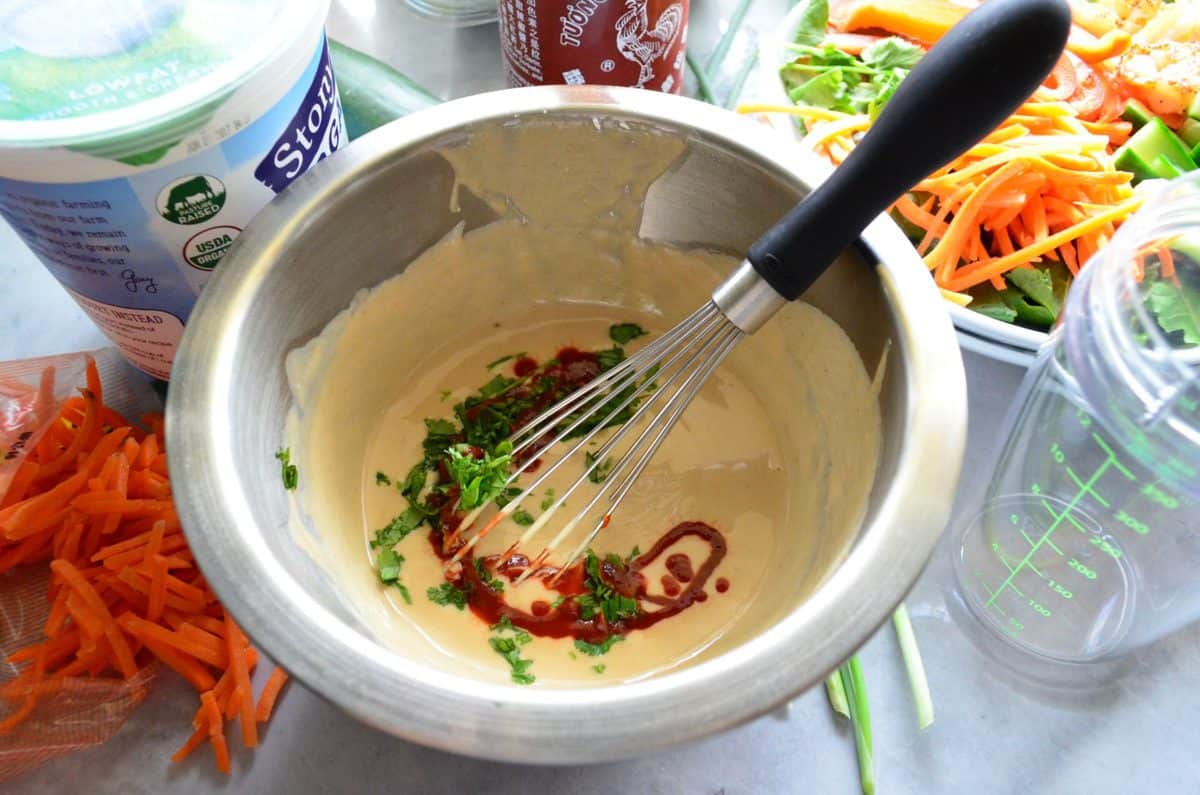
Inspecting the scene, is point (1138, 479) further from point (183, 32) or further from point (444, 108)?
point (183, 32)

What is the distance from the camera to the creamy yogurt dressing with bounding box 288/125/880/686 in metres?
0.67

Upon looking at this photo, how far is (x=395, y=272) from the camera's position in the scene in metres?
0.75

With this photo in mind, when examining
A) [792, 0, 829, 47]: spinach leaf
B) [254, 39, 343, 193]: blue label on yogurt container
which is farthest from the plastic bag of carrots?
[792, 0, 829, 47]: spinach leaf

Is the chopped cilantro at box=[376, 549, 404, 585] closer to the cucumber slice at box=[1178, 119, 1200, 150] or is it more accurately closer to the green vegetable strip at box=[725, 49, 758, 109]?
the green vegetable strip at box=[725, 49, 758, 109]

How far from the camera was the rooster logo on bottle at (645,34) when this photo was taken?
2.71 ft

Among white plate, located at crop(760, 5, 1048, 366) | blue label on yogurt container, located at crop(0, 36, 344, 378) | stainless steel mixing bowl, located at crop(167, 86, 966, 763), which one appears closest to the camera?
stainless steel mixing bowl, located at crop(167, 86, 966, 763)

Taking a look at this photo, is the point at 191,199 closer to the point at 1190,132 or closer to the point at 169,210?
the point at 169,210

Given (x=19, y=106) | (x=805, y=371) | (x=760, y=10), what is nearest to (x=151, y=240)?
(x=19, y=106)

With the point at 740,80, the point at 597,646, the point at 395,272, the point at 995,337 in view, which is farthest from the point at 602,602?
the point at 740,80

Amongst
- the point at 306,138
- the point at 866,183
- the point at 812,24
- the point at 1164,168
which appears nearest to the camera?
the point at 866,183

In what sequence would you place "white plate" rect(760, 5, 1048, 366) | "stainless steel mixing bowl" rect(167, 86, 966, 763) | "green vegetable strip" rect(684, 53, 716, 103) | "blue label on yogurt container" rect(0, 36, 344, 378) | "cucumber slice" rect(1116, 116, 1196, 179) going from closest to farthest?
1. "stainless steel mixing bowl" rect(167, 86, 966, 763)
2. "blue label on yogurt container" rect(0, 36, 344, 378)
3. "white plate" rect(760, 5, 1048, 366)
4. "cucumber slice" rect(1116, 116, 1196, 179)
5. "green vegetable strip" rect(684, 53, 716, 103)

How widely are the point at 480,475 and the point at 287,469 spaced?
0.13 m

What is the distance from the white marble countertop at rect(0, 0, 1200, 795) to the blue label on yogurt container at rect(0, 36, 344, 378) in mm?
290

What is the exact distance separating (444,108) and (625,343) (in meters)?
0.26
